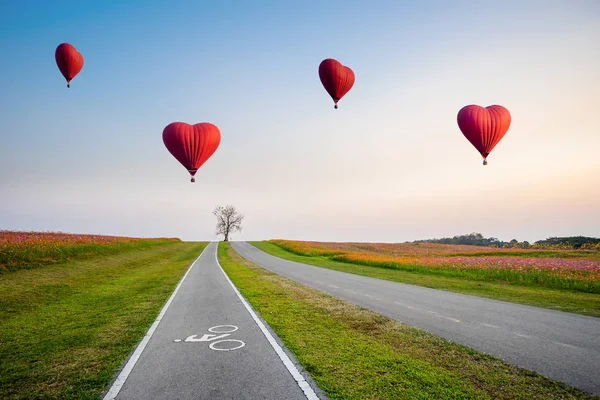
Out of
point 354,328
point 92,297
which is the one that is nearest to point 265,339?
point 354,328

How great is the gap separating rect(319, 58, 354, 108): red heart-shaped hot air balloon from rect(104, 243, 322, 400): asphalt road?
1426 centimetres

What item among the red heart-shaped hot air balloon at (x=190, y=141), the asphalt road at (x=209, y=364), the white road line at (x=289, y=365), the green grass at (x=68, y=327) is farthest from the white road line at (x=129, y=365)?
the red heart-shaped hot air balloon at (x=190, y=141)

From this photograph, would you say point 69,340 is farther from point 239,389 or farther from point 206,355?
point 239,389

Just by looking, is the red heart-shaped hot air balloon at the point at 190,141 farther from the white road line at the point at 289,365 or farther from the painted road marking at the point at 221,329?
the painted road marking at the point at 221,329

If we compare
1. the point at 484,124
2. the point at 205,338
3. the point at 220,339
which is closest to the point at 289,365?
the point at 220,339

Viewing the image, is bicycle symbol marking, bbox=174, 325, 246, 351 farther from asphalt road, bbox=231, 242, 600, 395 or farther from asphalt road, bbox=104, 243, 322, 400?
asphalt road, bbox=231, 242, 600, 395

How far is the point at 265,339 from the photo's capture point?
A: 24.9ft

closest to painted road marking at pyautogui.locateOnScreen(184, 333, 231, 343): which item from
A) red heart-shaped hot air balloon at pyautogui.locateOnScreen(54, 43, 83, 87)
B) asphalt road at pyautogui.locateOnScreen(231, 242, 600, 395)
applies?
asphalt road at pyautogui.locateOnScreen(231, 242, 600, 395)

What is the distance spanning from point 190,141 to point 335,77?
902cm

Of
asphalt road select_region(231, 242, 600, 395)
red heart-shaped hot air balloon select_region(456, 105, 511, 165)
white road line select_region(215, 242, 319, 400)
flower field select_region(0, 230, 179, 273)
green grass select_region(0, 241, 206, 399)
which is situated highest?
red heart-shaped hot air balloon select_region(456, 105, 511, 165)

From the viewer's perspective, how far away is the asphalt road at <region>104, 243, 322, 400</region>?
16.2 feet

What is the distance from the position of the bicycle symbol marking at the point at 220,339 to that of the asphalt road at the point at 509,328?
182 inches

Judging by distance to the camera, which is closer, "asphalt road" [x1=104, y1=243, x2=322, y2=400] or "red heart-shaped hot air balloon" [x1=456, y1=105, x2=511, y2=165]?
"asphalt road" [x1=104, y1=243, x2=322, y2=400]

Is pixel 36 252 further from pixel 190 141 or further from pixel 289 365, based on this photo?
pixel 289 365
